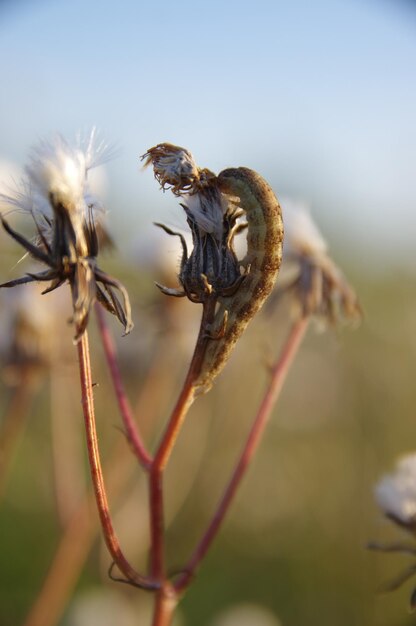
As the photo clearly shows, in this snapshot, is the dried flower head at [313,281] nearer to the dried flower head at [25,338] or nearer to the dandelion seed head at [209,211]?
the dandelion seed head at [209,211]

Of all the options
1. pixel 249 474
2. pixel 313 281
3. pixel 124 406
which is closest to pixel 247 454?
pixel 124 406

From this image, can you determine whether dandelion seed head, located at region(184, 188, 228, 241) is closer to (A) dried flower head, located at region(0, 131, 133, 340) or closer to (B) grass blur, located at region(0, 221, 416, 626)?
(A) dried flower head, located at region(0, 131, 133, 340)

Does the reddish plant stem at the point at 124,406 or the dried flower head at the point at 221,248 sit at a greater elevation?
the dried flower head at the point at 221,248

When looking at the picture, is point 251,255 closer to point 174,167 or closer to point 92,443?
point 174,167

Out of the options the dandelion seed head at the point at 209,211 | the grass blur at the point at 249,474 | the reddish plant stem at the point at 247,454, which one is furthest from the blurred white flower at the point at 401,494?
the grass blur at the point at 249,474

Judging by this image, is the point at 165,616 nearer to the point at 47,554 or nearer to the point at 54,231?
the point at 54,231

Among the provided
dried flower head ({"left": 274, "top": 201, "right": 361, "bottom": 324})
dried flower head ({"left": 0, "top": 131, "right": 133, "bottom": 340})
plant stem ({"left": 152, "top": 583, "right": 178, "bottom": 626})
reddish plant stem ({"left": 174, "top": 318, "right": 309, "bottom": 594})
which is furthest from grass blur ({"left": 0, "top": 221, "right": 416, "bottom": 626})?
dried flower head ({"left": 0, "top": 131, "right": 133, "bottom": 340})
